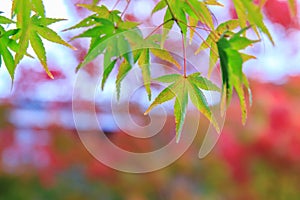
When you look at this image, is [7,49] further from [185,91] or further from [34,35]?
[185,91]

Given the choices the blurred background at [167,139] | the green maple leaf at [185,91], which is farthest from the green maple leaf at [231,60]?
the blurred background at [167,139]

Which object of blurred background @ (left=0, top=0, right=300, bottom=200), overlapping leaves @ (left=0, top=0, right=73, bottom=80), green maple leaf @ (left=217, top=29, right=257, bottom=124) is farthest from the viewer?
blurred background @ (left=0, top=0, right=300, bottom=200)

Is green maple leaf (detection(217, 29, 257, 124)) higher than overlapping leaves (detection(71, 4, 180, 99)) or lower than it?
higher

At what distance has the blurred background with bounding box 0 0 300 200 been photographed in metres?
2.02

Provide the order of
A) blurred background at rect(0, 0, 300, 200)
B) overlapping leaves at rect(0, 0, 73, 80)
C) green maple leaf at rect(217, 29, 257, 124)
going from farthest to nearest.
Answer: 1. blurred background at rect(0, 0, 300, 200)
2. overlapping leaves at rect(0, 0, 73, 80)
3. green maple leaf at rect(217, 29, 257, 124)

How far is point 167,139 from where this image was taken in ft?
6.94

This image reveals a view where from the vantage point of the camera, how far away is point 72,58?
192 cm

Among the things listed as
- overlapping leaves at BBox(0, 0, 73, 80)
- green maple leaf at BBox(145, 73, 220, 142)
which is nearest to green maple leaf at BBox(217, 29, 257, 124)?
green maple leaf at BBox(145, 73, 220, 142)

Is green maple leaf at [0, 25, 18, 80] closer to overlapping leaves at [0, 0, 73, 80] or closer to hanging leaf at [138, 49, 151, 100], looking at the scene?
overlapping leaves at [0, 0, 73, 80]

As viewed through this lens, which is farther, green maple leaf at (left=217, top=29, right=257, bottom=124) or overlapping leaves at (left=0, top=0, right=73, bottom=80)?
overlapping leaves at (left=0, top=0, right=73, bottom=80)

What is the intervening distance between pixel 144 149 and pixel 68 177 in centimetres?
33

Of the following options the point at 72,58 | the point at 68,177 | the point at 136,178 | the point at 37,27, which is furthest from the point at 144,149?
the point at 37,27

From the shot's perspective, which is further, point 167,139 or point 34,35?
point 167,139

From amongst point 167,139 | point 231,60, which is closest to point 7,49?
point 231,60
